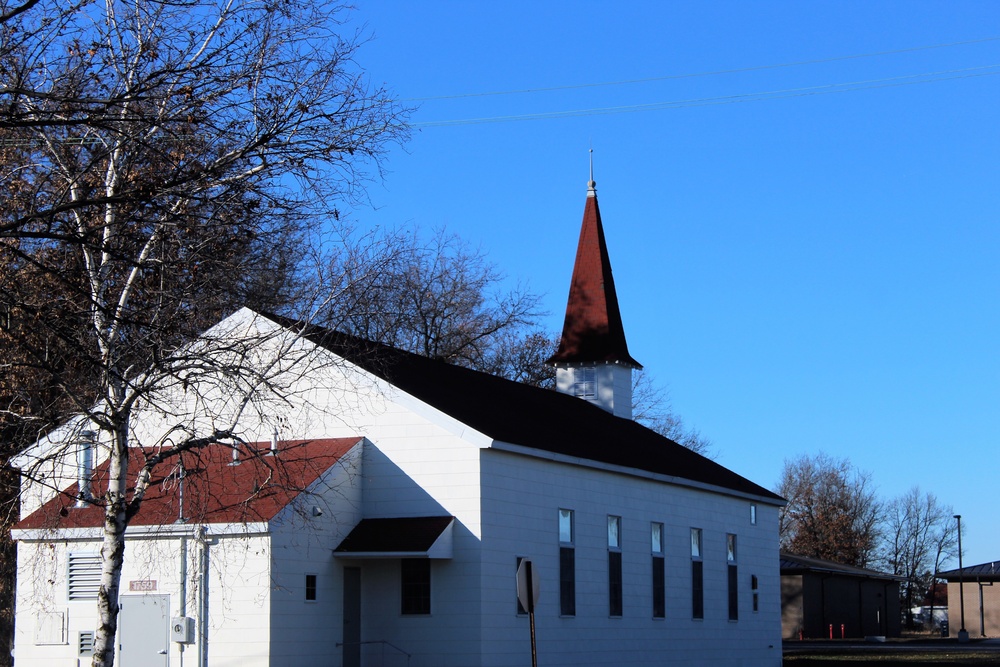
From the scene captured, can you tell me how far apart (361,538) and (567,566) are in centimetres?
514

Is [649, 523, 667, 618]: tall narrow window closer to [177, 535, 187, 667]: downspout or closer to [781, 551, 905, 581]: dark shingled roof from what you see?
A: [177, 535, 187, 667]: downspout

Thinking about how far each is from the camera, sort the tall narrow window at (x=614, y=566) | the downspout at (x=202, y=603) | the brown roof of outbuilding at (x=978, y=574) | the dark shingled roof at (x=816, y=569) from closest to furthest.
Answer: the downspout at (x=202, y=603), the tall narrow window at (x=614, y=566), the dark shingled roof at (x=816, y=569), the brown roof of outbuilding at (x=978, y=574)

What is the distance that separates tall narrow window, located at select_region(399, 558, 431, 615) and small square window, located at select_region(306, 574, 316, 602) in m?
2.00

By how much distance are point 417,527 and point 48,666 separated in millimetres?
7408

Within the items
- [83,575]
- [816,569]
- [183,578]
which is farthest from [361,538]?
[816,569]

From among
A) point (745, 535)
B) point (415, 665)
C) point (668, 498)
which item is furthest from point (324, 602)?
point (745, 535)

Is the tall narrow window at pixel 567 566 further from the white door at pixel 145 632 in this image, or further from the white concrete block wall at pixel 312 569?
the white door at pixel 145 632

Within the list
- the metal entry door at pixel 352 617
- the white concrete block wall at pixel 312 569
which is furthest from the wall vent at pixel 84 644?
the metal entry door at pixel 352 617

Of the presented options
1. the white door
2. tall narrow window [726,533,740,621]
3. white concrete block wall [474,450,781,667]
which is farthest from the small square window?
tall narrow window [726,533,740,621]

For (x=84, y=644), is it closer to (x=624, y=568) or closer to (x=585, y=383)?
(x=624, y=568)

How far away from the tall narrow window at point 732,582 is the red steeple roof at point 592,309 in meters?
7.14

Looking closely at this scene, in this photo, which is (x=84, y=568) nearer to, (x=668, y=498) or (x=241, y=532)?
(x=241, y=532)

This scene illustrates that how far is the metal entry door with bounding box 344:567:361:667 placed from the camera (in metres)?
25.4

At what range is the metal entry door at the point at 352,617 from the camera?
25.4 meters
